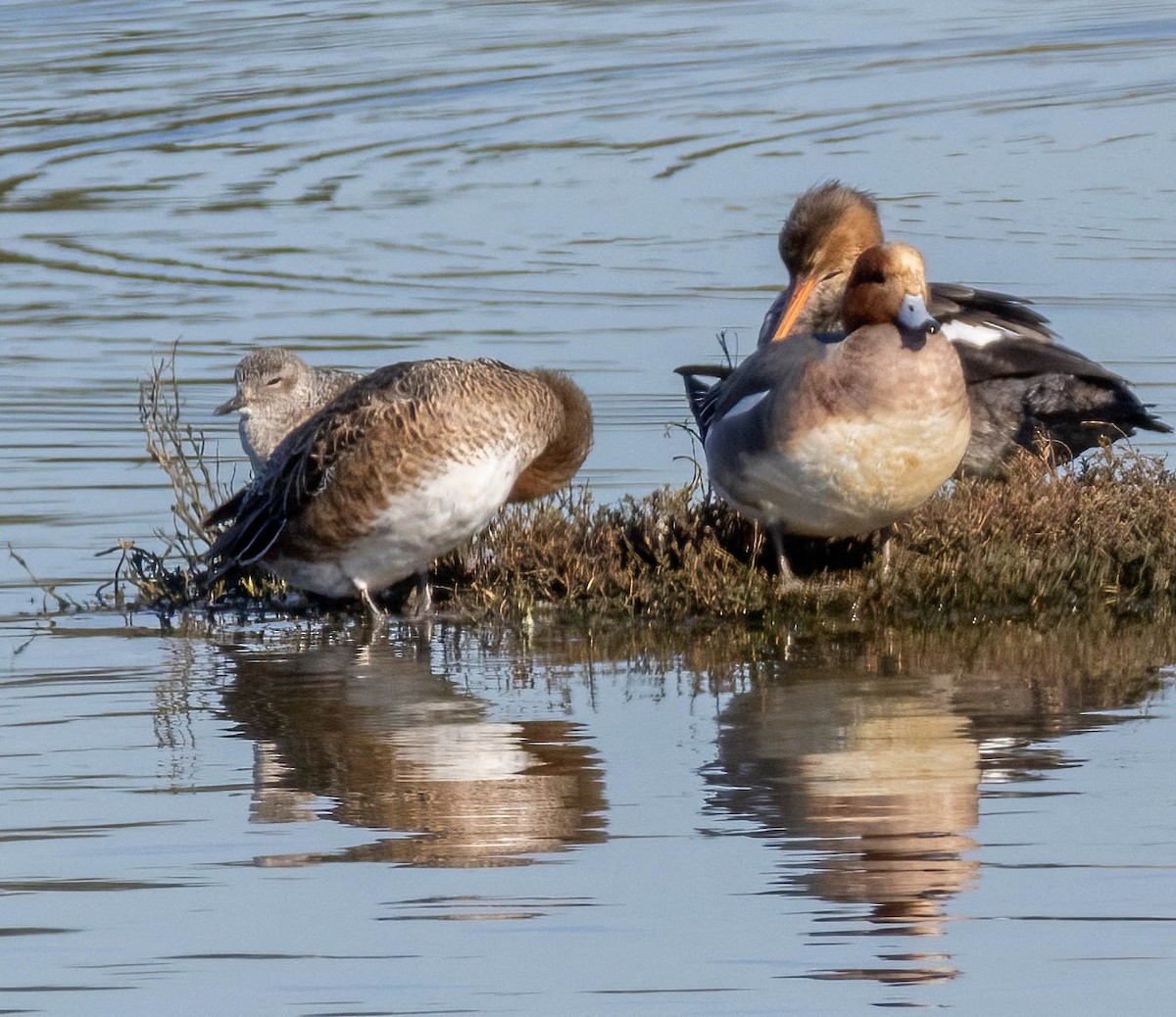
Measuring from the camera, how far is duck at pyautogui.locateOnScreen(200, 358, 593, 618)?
7031mm

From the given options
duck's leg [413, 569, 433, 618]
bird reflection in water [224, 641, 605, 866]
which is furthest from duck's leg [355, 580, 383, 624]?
bird reflection in water [224, 641, 605, 866]

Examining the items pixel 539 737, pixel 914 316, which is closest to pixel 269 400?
pixel 914 316

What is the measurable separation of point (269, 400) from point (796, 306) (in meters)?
2.09

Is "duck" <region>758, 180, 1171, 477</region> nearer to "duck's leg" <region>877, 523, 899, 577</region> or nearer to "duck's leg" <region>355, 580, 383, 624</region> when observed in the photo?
"duck's leg" <region>877, 523, 899, 577</region>

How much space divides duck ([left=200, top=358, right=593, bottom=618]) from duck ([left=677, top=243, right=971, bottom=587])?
2.16 feet

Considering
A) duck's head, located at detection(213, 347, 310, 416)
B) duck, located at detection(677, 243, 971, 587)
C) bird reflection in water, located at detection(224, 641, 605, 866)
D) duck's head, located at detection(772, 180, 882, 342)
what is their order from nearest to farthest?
1. bird reflection in water, located at detection(224, 641, 605, 866)
2. duck, located at detection(677, 243, 971, 587)
3. duck's head, located at detection(213, 347, 310, 416)
4. duck's head, located at detection(772, 180, 882, 342)

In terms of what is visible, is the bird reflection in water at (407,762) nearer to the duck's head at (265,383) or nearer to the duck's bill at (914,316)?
the duck's head at (265,383)

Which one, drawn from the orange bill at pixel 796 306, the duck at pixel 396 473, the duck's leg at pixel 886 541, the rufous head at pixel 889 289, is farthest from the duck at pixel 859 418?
the orange bill at pixel 796 306

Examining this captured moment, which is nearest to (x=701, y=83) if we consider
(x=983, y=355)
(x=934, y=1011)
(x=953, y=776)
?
(x=983, y=355)

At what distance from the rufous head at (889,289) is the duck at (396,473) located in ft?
3.35

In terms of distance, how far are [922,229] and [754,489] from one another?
7.88 metres

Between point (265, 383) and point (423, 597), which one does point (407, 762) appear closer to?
point (423, 597)

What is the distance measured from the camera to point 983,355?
8.20 metres

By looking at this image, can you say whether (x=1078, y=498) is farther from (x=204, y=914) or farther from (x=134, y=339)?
(x=134, y=339)
